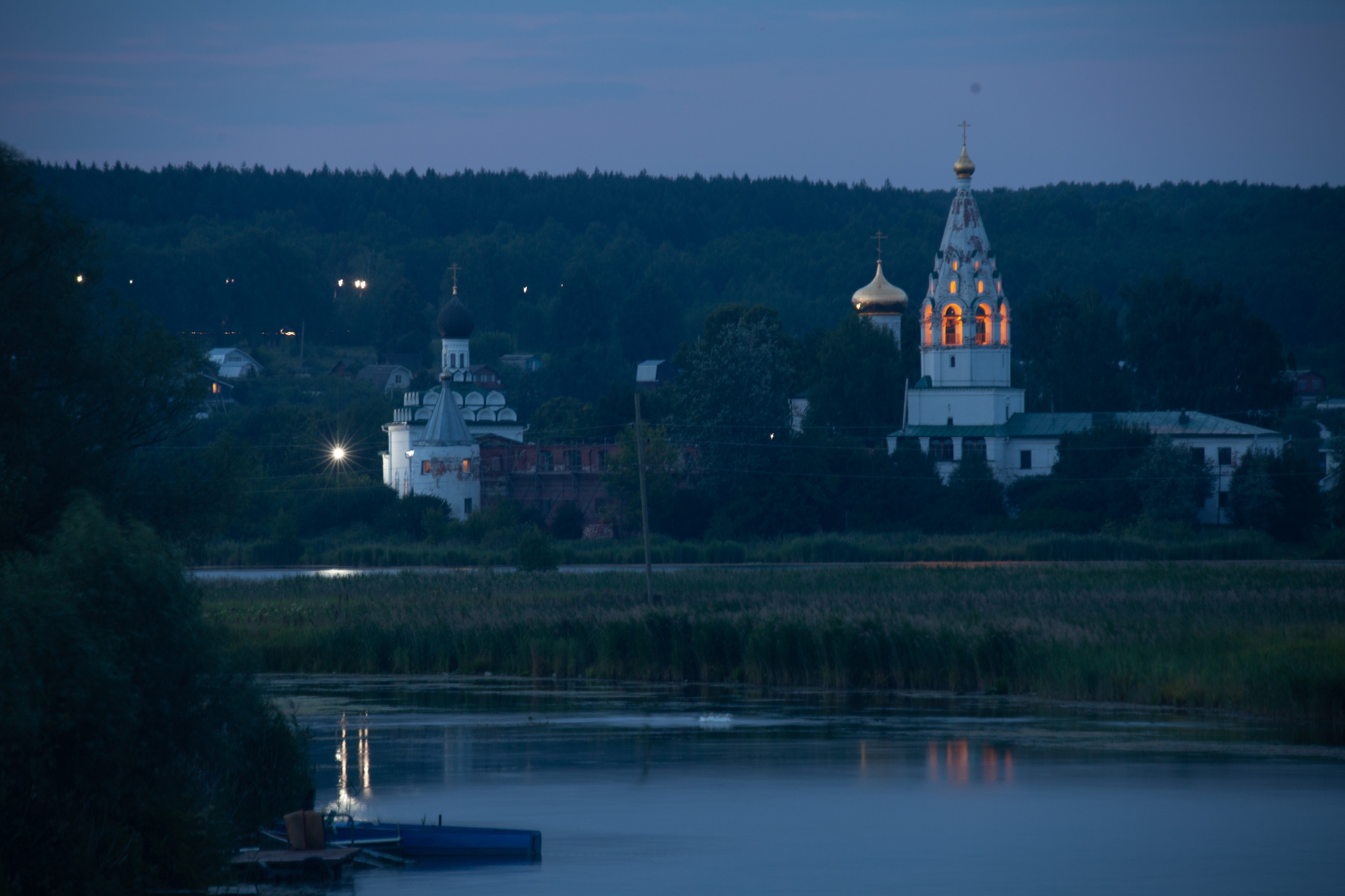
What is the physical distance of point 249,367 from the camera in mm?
139750

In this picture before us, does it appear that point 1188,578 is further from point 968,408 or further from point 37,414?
point 968,408

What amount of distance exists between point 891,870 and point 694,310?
479ft

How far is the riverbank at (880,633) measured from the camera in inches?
1143

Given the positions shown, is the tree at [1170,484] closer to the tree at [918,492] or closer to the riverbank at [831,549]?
the riverbank at [831,549]

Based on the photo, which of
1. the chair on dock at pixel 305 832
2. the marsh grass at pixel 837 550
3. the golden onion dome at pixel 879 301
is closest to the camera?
the chair on dock at pixel 305 832

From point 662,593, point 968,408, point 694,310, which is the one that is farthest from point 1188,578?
point 694,310

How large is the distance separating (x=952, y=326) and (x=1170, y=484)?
1644cm

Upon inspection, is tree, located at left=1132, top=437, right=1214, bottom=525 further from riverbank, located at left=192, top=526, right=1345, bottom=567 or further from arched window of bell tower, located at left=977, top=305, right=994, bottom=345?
A: arched window of bell tower, located at left=977, top=305, right=994, bottom=345

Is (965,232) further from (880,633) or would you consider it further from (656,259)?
(656,259)

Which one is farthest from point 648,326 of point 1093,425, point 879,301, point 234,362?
point 1093,425

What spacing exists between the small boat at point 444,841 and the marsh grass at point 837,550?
43505 millimetres

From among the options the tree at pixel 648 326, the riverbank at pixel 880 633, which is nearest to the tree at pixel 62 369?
the riverbank at pixel 880 633

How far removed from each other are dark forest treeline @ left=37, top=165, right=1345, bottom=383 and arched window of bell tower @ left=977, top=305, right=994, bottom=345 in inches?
1765

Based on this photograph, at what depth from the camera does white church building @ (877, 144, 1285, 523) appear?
273 ft
